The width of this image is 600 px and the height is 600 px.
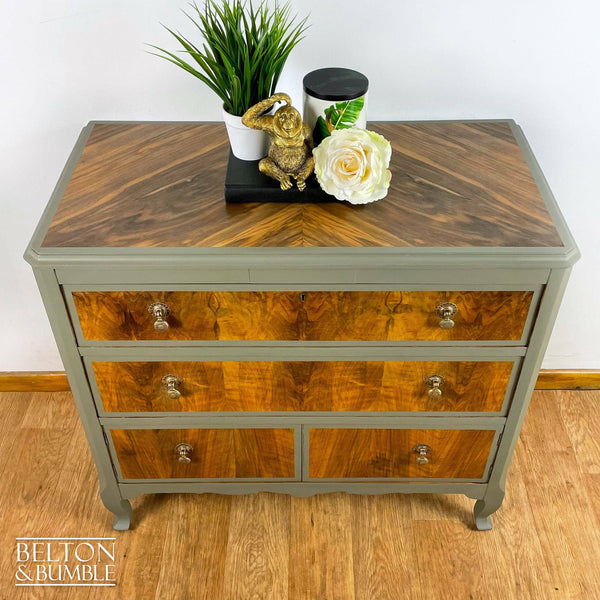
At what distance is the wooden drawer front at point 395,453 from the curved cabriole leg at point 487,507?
71 millimetres

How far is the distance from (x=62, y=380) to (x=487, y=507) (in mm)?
1261

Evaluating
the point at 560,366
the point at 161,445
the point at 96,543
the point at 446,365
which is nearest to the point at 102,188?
the point at 161,445

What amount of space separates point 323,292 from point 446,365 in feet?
1.03

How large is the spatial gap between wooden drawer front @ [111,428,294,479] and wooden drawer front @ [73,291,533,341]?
289mm

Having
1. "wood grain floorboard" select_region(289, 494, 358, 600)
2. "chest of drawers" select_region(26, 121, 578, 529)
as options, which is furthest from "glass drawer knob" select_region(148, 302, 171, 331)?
"wood grain floorboard" select_region(289, 494, 358, 600)

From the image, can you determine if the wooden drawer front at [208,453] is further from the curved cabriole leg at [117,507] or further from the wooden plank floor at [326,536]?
the wooden plank floor at [326,536]

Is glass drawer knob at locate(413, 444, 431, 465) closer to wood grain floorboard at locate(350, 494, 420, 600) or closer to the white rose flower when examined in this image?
wood grain floorboard at locate(350, 494, 420, 600)

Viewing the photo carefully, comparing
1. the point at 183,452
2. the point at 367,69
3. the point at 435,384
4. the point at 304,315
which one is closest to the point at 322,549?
the point at 183,452

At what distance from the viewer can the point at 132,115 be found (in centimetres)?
150

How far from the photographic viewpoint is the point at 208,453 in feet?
4.97

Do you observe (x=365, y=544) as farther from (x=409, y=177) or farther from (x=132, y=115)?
(x=132, y=115)

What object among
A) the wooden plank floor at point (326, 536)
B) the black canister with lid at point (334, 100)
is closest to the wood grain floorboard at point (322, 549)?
the wooden plank floor at point (326, 536)

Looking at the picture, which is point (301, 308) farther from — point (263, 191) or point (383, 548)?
point (383, 548)

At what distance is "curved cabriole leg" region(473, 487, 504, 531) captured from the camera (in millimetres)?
1585
